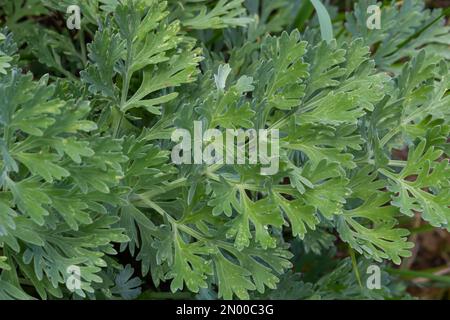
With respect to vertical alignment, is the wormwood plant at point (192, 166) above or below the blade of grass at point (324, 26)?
below

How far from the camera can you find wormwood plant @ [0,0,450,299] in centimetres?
119

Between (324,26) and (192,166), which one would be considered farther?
(324,26)

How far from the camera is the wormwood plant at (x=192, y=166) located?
1.19m

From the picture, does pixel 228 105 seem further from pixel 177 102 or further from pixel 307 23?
pixel 307 23

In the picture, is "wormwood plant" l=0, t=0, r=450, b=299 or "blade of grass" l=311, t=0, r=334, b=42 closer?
"wormwood plant" l=0, t=0, r=450, b=299

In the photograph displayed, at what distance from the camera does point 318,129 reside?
1.32 metres

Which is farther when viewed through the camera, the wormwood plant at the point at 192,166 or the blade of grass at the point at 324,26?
the blade of grass at the point at 324,26

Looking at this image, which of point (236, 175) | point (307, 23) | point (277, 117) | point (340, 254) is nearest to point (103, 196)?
point (236, 175)

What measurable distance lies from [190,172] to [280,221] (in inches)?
8.3

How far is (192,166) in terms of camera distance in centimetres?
131

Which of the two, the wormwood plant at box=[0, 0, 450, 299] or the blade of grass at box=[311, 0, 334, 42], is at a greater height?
the blade of grass at box=[311, 0, 334, 42]

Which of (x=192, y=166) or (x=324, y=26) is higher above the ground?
(x=324, y=26)
